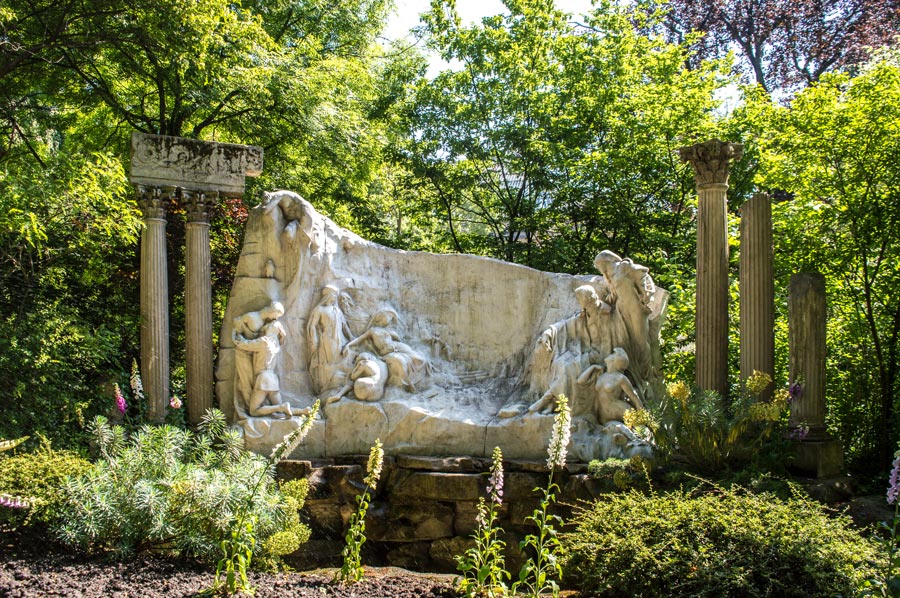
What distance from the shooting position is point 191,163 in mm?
12680

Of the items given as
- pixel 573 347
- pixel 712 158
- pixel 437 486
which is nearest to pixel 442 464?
pixel 437 486

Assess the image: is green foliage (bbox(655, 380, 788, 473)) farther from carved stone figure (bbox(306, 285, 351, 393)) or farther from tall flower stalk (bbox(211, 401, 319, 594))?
tall flower stalk (bbox(211, 401, 319, 594))

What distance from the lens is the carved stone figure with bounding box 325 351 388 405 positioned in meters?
11.3

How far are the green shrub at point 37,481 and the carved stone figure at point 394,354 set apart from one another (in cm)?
388

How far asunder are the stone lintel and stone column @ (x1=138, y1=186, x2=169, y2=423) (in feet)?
0.80

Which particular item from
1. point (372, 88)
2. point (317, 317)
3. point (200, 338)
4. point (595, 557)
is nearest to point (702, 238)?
point (317, 317)

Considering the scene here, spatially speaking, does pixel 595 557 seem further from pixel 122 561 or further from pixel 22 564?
pixel 22 564

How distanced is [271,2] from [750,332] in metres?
10.6

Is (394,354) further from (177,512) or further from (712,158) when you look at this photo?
(712,158)

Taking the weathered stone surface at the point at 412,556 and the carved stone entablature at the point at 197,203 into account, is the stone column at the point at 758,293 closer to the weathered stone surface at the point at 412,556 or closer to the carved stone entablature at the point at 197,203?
the weathered stone surface at the point at 412,556

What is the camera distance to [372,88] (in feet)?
60.6

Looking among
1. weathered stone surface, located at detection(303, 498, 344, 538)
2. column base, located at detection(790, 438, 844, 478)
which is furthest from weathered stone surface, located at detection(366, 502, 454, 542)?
column base, located at detection(790, 438, 844, 478)

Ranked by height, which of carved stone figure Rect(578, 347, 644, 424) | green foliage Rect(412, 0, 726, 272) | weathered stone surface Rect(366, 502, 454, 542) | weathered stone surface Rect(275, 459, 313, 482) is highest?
green foliage Rect(412, 0, 726, 272)

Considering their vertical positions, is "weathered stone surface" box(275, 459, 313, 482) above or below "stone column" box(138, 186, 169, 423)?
below
